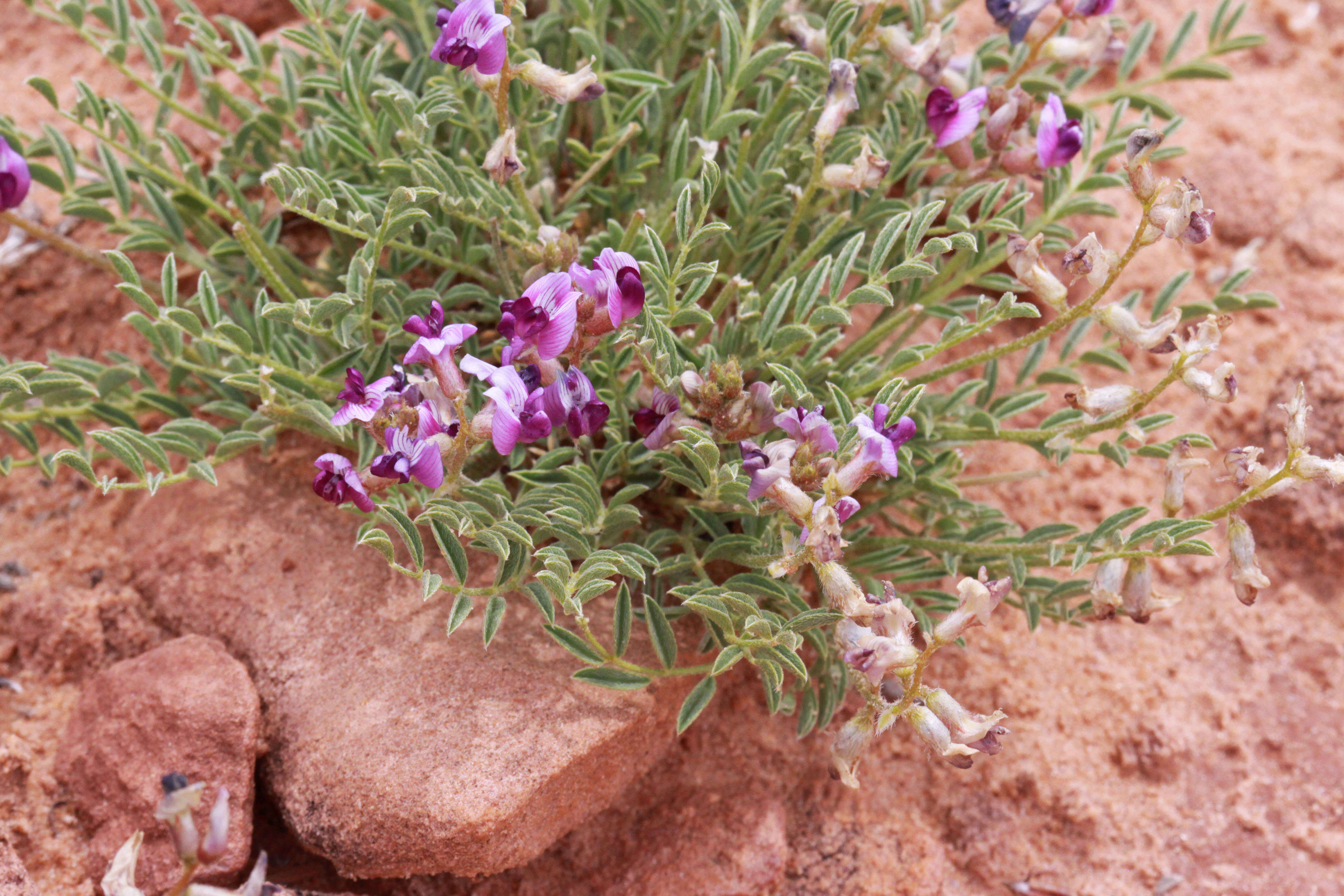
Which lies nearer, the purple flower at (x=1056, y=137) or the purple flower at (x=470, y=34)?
the purple flower at (x=470, y=34)

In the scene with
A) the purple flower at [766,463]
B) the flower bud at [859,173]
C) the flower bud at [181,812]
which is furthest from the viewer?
the flower bud at [859,173]

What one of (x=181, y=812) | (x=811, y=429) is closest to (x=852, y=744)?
(x=811, y=429)

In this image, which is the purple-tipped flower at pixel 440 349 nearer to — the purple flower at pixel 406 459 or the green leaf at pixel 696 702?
the purple flower at pixel 406 459

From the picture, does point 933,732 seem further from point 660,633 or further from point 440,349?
point 440,349

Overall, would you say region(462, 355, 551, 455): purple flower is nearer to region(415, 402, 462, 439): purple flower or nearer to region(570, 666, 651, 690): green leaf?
region(415, 402, 462, 439): purple flower

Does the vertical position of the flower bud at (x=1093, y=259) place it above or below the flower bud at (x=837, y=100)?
below

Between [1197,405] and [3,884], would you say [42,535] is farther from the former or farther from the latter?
[1197,405]

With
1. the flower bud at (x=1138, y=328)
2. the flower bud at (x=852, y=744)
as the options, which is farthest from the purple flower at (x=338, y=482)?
the flower bud at (x=1138, y=328)

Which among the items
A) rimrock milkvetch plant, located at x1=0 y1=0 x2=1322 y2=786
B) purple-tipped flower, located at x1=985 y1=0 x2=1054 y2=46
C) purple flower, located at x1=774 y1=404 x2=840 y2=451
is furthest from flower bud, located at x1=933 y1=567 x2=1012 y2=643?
purple-tipped flower, located at x1=985 y1=0 x2=1054 y2=46
